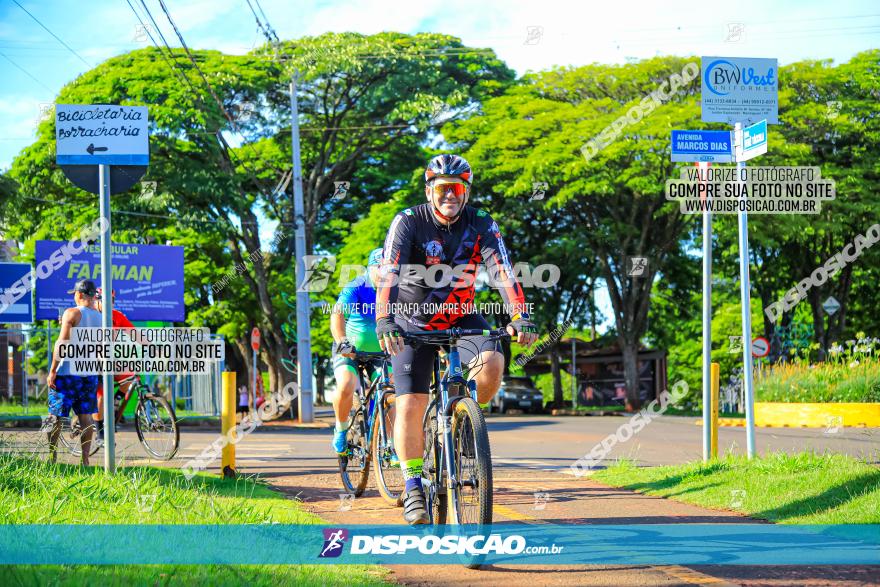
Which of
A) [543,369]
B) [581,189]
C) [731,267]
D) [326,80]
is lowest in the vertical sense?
[543,369]

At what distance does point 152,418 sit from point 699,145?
19.4 feet

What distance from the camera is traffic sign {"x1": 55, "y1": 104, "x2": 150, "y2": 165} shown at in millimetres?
7754

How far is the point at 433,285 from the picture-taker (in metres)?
5.51

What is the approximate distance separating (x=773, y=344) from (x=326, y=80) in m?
17.1

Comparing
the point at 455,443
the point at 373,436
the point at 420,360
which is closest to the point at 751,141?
the point at 373,436

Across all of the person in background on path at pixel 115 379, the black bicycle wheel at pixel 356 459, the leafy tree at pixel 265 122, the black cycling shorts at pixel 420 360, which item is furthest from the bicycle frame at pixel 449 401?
the leafy tree at pixel 265 122

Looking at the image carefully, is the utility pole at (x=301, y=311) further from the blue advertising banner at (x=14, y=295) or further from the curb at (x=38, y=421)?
the blue advertising banner at (x=14, y=295)

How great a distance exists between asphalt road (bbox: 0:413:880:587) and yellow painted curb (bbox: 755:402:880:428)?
2.62 feet

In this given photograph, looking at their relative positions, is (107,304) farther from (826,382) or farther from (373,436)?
(826,382)

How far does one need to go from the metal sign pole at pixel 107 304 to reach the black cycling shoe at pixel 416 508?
120 inches

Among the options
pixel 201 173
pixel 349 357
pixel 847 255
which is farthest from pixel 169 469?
pixel 847 255

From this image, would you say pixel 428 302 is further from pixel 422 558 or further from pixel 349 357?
pixel 349 357

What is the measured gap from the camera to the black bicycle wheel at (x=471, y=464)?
4.70 m

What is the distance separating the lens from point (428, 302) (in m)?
5.52
